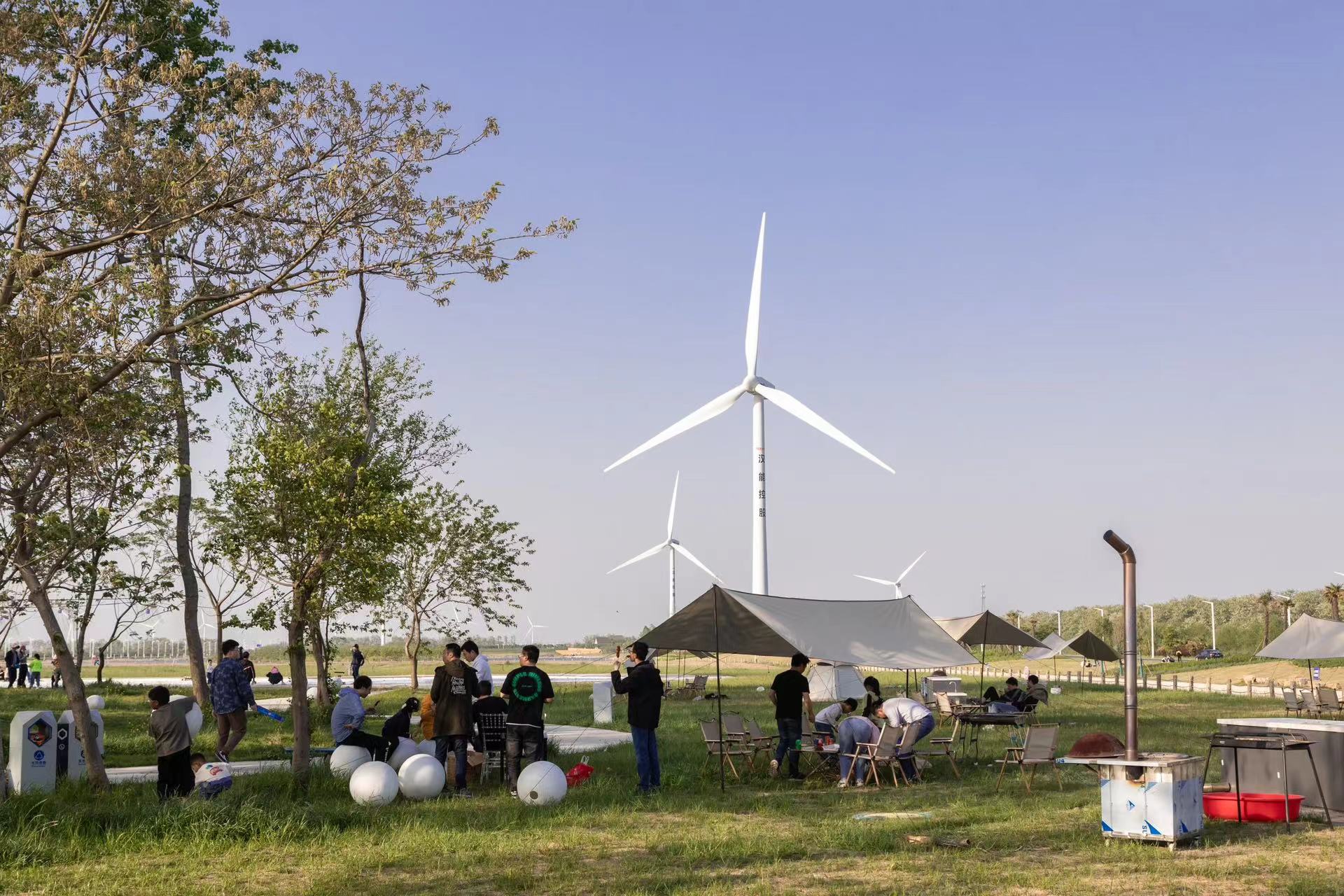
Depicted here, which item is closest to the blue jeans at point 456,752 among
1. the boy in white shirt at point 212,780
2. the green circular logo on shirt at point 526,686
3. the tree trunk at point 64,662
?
the green circular logo on shirt at point 526,686

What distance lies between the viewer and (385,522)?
1641 centimetres

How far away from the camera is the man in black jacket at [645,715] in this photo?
13.8m

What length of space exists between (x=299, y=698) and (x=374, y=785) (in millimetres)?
3161

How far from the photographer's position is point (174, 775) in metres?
12.3

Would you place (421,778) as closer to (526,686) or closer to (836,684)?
(526,686)

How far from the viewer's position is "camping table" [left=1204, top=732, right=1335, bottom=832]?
36.6ft

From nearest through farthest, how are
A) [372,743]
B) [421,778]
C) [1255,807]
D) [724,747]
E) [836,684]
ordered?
[1255,807]
[421,778]
[372,743]
[724,747]
[836,684]

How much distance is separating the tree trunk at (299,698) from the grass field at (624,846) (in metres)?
0.37

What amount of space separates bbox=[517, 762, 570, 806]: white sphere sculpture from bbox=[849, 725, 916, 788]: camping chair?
149 inches

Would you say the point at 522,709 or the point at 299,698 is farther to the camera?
the point at 299,698

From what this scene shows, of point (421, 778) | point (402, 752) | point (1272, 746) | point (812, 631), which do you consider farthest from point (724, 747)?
point (1272, 746)

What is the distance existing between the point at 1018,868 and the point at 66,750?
36.2 feet

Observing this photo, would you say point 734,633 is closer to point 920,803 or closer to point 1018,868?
point 920,803

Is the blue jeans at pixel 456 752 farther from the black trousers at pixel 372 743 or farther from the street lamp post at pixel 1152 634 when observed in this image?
the street lamp post at pixel 1152 634
